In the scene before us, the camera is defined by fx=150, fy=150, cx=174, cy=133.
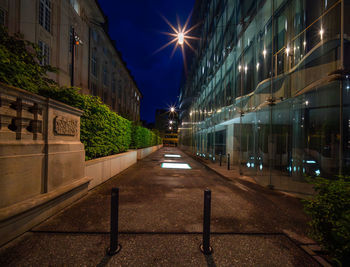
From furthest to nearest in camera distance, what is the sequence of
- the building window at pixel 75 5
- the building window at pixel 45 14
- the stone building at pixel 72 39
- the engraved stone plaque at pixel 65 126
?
the building window at pixel 75 5 < the building window at pixel 45 14 < the stone building at pixel 72 39 < the engraved stone plaque at pixel 65 126

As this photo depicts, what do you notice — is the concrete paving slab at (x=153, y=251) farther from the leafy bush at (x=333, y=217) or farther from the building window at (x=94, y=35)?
the building window at (x=94, y=35)

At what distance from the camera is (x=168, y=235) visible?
10.6 ft

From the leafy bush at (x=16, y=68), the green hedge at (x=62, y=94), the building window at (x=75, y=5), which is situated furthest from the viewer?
the building window at (x=75, y=5)

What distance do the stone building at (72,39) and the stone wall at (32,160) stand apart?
5.78 metres

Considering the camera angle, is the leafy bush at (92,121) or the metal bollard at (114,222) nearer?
the metal bollard at (114,222)

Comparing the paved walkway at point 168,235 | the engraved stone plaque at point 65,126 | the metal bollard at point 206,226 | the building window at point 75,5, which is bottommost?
the paved walkway at point 168,235

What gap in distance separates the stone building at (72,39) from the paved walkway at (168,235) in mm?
7984

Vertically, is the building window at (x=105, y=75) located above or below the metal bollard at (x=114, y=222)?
above

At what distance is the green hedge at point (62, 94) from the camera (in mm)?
3541

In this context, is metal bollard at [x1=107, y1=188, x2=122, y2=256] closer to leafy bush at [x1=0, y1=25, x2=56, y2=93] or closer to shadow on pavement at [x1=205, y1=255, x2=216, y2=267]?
shadow on pavement at [x1=205, y1=255, x2=216, y2=267]

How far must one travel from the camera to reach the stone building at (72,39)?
12531 millimetres

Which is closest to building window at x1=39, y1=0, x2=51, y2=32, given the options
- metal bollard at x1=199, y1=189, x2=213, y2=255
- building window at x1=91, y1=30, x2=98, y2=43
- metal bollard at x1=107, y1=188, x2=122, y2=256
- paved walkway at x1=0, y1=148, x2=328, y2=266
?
building window at x1=91, y1=30, x2=98, y2=43

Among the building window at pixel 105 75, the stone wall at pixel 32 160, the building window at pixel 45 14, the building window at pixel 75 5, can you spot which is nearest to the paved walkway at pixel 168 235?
the stone wall at pixel 32 160

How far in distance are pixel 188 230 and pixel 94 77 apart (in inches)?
1077
